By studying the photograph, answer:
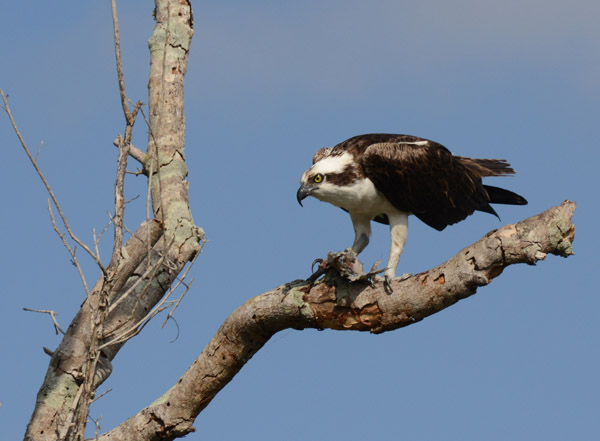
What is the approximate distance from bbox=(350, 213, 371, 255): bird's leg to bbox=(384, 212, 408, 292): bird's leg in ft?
0.93

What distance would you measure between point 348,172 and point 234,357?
2.10 metres

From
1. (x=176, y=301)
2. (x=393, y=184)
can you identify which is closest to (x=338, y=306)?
(x=176, y=301)

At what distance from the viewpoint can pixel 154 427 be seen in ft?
19.0

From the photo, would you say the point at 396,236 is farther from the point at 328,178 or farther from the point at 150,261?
the point at 150,261

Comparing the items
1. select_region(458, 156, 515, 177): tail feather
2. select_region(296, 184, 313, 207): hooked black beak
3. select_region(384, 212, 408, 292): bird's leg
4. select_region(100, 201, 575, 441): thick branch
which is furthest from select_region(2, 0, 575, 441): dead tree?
select_region(458, 156, 515, 177): tail feather

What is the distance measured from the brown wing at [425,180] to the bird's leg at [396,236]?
0.11 metres

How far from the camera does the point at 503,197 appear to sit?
796 centimetres

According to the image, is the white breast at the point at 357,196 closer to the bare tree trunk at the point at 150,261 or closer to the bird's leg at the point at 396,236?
the bird's leg at the point at 396,236

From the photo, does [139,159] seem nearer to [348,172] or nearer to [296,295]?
[348,172]

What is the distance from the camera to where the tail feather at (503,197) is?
25.8 feet

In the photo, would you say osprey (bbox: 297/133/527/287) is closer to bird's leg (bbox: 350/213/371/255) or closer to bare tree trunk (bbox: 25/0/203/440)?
bird's leg (bbox: 350/213/371/255)

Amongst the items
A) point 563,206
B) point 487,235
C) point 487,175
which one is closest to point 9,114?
point 487,235

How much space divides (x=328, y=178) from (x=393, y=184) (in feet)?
1.94

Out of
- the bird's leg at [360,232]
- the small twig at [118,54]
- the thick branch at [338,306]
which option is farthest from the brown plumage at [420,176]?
the small twig at [118,54]
